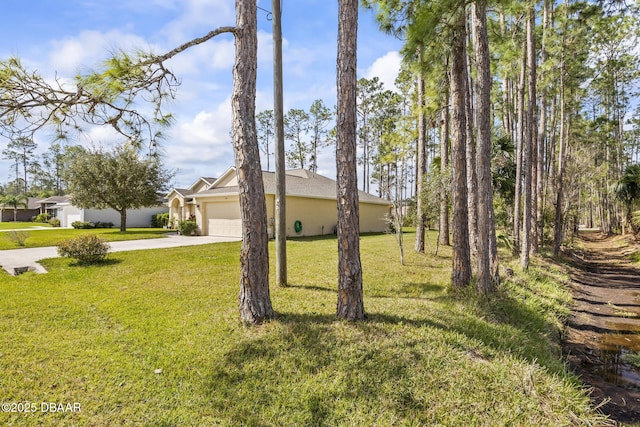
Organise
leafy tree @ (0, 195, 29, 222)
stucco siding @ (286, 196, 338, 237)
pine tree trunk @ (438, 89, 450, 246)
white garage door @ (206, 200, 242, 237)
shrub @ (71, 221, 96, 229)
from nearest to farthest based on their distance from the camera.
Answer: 1. pine tree trunk @ (438, 89, 450, 246)
2. white garage door @ (206, 200, 242, 237)
3. stucco siding @ (286, 196, 338, 237)
4. shrub @ (71, 221, 96, 229)
5. leafy tree @ (0, 195, 29, 222)

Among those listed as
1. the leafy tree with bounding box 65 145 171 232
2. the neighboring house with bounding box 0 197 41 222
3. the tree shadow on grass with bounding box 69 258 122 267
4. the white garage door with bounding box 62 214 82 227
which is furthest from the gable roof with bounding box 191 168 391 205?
the neighboring house with bounding box 0 197 41 222

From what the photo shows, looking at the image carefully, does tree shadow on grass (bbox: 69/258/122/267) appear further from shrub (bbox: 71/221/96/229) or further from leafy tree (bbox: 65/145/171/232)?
shrub (bbox: 71/221/96/229)

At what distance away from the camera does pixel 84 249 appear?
8.40m

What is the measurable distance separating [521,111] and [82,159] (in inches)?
910

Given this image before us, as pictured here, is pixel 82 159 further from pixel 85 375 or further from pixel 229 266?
pixel 85 375

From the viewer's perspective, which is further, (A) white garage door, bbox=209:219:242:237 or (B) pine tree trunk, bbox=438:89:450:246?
(A) white garage door, bbox=209:219:242:237

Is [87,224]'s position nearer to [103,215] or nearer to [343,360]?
[103,215]

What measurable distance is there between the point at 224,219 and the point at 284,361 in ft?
47.3

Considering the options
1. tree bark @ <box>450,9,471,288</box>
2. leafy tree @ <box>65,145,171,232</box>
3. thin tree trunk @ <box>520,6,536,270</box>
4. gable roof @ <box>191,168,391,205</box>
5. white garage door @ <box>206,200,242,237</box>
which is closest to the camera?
tree bark @ <box>450,9,471,288</box>

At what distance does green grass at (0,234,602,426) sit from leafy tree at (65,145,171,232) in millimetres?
15177

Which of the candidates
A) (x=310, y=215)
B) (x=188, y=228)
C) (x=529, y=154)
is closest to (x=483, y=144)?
(x=529, y=154)

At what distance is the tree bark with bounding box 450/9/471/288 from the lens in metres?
6.26

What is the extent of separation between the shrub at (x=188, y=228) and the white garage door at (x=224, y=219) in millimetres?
842

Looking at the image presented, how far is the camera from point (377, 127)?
28.3 m
